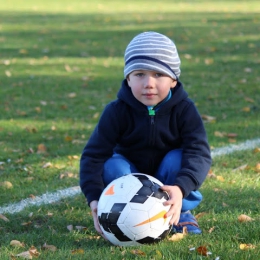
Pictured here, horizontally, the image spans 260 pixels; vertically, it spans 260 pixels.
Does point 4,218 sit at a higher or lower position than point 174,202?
lower

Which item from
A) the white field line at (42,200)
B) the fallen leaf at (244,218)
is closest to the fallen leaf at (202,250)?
the fallen leaf at (244,218)

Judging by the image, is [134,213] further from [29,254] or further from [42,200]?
[42,200]

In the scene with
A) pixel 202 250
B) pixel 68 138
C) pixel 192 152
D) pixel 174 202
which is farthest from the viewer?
pixel 68 138

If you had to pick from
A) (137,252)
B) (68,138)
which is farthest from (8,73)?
(137,252)

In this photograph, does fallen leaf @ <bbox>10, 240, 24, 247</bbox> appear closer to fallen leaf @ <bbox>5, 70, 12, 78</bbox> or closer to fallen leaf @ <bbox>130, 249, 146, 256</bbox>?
fallen leaf @ <bbox>130, 249, 146, 256</bbox>

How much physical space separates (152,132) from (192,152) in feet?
0.92

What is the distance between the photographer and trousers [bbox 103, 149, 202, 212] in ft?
14.9

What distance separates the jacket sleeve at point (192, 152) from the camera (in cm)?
435

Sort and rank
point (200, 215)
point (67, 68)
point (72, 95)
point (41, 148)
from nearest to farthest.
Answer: point (200, 215), point (41, 148), point (72, 95), point (67, 68)

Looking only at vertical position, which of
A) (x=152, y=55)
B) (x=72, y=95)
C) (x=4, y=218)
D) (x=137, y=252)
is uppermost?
(x=152, y=55)

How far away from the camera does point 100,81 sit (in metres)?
11.2

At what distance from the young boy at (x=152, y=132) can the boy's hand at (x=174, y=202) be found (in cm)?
11

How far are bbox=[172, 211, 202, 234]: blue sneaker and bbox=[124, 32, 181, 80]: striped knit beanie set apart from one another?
0.90 metres

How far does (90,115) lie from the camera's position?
344 inches
